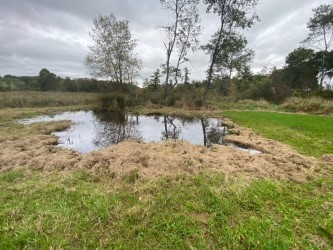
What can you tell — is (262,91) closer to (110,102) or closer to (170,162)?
(110,102)

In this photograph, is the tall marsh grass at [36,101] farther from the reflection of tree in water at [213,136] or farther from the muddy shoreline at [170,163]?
the muddy shoreline at [170,163]

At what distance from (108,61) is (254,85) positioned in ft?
65.8

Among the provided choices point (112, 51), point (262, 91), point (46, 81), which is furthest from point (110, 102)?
point (46, 81)

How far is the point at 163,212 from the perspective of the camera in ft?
9.99

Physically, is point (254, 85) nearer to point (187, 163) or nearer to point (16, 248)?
point (187, 163)

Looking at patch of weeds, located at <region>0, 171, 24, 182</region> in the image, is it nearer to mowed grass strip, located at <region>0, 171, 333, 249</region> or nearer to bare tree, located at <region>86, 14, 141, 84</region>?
mowed grass strip, located at <region>0, 171, 333, 249</region>

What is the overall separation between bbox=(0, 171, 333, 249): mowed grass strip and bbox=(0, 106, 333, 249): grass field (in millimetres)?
12

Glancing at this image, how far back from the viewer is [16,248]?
2.40 meters

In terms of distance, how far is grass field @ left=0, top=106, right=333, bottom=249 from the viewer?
2.50 m

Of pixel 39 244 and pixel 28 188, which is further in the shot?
pixel 28 188

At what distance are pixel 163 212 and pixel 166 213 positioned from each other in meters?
0.06

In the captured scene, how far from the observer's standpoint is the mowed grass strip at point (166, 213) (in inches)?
98.3

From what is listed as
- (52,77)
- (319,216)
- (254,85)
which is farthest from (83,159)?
(52,77)

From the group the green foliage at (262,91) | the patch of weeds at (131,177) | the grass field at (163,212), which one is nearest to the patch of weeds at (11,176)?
the grass field at (163,212)
